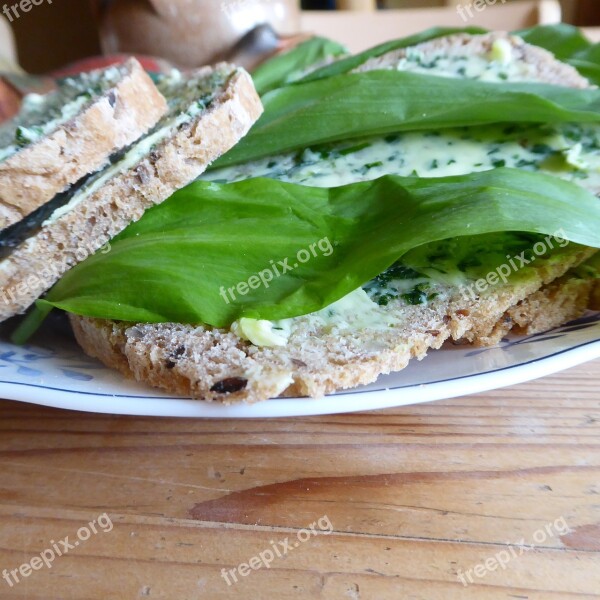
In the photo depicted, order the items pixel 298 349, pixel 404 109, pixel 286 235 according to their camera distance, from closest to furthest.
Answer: pixel 298 349
pixel 286 235
pixel 404 109

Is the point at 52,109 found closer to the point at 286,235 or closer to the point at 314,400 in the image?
the point at 286,235

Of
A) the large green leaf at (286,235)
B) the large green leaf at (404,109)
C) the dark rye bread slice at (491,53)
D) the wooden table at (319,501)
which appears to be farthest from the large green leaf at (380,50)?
the wooden table at (319,501)

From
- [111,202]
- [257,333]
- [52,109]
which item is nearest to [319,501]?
[257,333]

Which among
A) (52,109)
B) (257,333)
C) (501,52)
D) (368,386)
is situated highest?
(52,109)

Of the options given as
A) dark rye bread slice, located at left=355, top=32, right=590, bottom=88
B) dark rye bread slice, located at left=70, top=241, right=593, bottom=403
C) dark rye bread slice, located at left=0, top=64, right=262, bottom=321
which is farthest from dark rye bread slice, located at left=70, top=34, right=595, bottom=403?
dark rye bread slice, located at left=355, top=32, right=590, bottom=88

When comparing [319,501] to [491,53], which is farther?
[491,53]

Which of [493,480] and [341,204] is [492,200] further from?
[493,480]

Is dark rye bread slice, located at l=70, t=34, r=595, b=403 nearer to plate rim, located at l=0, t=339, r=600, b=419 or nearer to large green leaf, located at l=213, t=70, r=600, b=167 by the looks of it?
plate rim, located at l=0, t=339, r=600, b=419
